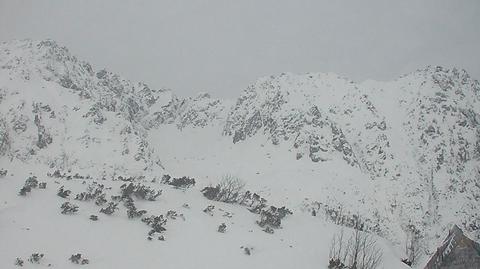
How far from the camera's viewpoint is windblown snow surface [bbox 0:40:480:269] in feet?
110

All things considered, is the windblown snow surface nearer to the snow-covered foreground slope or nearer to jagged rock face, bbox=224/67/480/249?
the snow-covered foreground slope

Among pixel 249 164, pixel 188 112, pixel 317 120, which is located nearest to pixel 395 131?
pixel 317 120

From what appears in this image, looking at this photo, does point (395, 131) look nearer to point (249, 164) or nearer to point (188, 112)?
point (249, 164)

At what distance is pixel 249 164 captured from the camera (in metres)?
105

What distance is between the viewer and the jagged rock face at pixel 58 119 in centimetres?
8375

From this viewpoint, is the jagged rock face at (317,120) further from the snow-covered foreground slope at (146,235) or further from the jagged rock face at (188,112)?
the snow-covered foreground slope at (146,235)

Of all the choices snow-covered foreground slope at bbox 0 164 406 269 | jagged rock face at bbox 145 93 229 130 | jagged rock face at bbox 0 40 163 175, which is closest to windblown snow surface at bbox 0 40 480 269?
snow-covered foreground slope at bbox 0 164 406 269

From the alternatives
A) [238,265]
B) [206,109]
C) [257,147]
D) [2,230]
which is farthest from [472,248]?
[206,109]

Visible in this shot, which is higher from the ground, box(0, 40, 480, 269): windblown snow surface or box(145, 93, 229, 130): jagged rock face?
box(145, 93, 229, 130): jagged rock face

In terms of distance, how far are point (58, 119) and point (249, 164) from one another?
143 ft

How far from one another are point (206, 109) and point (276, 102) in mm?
45242

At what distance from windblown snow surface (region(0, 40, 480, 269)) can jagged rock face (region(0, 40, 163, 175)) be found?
0.34 m

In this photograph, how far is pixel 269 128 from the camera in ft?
388

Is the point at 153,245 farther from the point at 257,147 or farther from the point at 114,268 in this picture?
the point at 257,147
